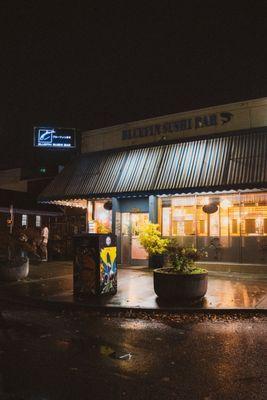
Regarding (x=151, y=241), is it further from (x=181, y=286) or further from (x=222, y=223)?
(x=222, y=223)

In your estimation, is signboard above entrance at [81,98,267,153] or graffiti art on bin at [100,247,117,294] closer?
graffiti art on bin at [100,247,117,294]

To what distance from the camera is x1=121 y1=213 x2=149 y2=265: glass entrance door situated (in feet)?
60.8

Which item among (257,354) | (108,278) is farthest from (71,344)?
(108,278)

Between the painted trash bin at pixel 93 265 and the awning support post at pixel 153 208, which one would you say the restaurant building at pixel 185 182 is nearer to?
the awning support post at pixel 153 208

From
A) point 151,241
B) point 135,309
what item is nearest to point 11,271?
point 151,241

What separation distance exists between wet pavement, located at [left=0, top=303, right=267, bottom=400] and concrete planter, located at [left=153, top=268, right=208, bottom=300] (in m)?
1.15

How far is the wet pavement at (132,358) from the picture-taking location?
4918mm

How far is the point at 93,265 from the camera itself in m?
10.9

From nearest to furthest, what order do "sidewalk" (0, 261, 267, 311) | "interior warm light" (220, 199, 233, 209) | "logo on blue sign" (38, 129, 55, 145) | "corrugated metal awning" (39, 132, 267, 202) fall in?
1. "sidewalk" (0, 261, 267, 311)
2. "corrugated metal awning" (39, 132, 267, 202)
3. "interior warm light" (220, 199, 233, 209)
4. "logo on blue sign" (38, 129, 55, 145)

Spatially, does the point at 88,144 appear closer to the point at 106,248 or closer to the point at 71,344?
the point at 106,248

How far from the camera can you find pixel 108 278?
1119 centimetres

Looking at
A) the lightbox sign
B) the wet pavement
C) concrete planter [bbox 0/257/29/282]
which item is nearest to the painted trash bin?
the wet pavement

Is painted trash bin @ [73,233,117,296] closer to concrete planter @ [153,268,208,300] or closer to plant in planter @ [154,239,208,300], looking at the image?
plant in planter @ [154,239,208,300]

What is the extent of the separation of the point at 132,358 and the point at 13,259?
366 inches
